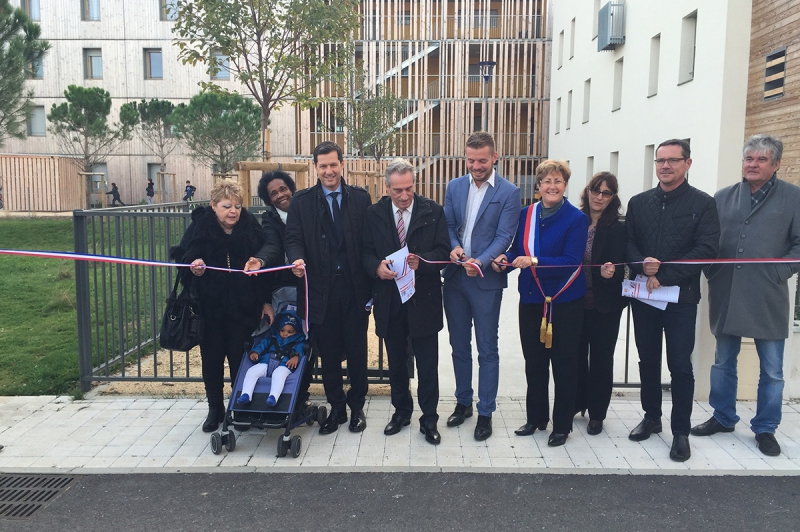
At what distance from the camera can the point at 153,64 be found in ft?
119

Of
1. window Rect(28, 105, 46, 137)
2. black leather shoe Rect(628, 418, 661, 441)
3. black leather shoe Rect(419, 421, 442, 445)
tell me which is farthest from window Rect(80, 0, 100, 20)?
black leather shoe Rect(628, 418, 661, 441)

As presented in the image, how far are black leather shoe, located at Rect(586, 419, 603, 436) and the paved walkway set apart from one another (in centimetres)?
5

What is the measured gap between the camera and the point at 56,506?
3.85 m

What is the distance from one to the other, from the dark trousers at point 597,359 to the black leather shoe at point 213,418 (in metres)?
2.72

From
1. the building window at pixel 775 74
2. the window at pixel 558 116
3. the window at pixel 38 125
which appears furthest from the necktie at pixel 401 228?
the window at pixel 38 125

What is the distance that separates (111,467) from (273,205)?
2193 mm

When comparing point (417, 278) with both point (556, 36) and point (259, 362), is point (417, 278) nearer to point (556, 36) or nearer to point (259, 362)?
point (259, 362)

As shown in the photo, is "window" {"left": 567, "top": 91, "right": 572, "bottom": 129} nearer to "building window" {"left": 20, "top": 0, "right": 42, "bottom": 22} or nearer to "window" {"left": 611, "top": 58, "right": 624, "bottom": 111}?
"window" {"left": 611, "top": 58, "right": 624, "bottom": 111}

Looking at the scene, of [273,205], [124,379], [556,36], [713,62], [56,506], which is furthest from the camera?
[556,36]

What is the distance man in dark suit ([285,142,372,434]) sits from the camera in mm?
4641

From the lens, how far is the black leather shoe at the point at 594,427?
4867mm

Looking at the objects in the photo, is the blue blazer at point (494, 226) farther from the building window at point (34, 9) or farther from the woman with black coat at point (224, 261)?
the building window at point (34, 9)

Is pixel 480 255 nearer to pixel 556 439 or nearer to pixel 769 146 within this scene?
pixel 556 439

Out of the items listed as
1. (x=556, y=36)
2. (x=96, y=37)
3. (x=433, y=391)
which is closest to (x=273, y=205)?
(x=433, y=391)
